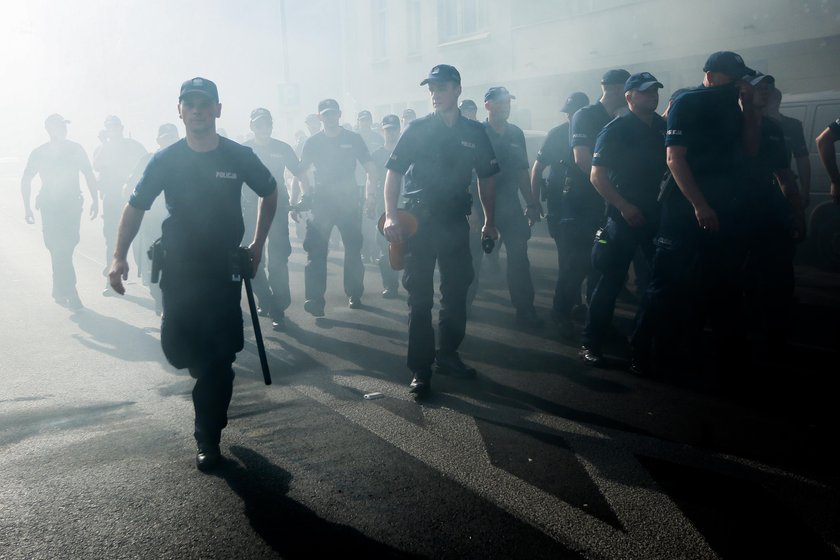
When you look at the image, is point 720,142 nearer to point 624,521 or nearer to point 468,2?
point 624,521

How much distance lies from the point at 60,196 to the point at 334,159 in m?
2.85

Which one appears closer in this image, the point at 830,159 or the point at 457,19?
the point at 830,159

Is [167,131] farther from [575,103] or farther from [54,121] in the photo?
[575,103]

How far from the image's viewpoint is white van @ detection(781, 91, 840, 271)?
8.39 m

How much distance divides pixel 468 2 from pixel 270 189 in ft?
62.5

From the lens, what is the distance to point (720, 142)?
4418mm

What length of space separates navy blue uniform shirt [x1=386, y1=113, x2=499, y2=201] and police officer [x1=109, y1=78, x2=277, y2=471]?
1223 mm

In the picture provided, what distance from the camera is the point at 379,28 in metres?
25.6

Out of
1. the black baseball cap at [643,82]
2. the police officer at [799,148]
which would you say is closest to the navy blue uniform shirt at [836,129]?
the police officer at [799,148]

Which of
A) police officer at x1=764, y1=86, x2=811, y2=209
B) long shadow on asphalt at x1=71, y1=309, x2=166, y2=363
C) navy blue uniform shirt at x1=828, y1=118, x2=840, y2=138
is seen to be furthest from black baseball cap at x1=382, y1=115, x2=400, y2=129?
navy blue uniform shirt at x1=828, y1=118, x2=840, y2=138

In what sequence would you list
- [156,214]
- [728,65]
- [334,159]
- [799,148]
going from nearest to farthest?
1. [728,65]
2. [799,148]
3. [334,159]
4. [156,214]

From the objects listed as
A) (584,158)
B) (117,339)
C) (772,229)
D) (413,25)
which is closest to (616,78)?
(584,158)

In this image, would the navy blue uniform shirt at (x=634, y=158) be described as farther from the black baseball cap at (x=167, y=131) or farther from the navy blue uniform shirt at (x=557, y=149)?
the black baseball cap at (x=167, y=131)

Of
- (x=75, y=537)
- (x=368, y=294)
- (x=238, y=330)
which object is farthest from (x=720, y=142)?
(x=368, y=294)
